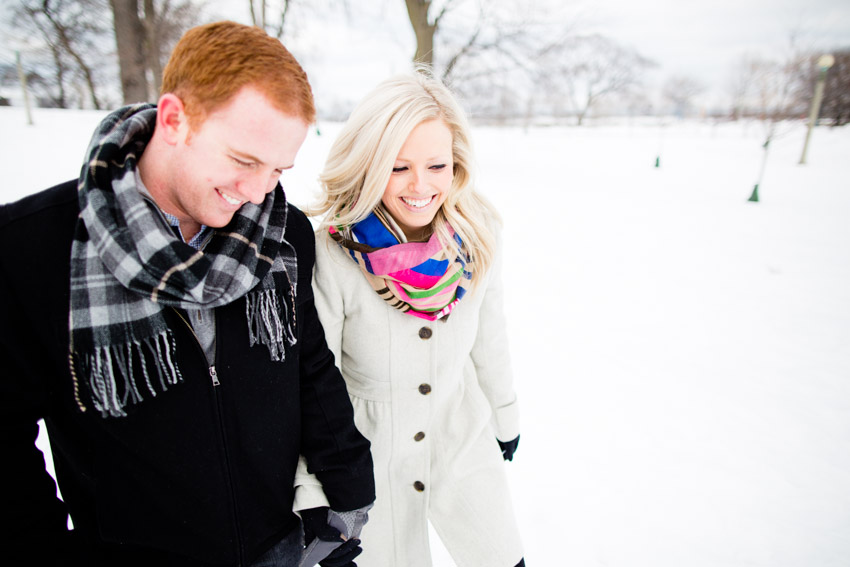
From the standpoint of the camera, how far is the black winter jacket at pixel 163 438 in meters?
0.94

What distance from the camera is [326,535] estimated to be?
1364 mm

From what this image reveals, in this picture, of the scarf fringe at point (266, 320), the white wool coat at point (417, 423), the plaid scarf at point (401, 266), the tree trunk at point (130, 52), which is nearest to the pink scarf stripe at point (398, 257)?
the plaid scarf at point (401, 266)

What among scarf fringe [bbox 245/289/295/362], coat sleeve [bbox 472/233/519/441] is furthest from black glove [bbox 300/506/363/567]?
coat sleeve [bbox 472/233/519/441]

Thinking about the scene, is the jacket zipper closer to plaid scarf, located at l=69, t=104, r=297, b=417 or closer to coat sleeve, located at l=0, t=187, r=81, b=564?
plaid scarf, located at l=69, t=104, r=297, b=417

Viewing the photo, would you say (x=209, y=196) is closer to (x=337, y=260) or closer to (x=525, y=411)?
(x=337, y=260)

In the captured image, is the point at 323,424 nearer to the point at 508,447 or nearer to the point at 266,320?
the point at 266,320

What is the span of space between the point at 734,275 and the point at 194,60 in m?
6.95

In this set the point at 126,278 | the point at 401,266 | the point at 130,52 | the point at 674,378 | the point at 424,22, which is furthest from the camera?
the point at 424,22

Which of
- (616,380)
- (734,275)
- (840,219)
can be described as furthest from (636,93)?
(616,380)

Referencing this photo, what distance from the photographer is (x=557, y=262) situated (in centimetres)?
616

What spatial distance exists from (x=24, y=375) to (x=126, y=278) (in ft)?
1.01

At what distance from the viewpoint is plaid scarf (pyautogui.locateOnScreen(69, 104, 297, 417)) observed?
942mm

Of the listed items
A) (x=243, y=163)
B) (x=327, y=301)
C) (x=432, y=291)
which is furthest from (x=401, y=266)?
(x=243, y=163)

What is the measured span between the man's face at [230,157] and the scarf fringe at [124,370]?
1.08ft
